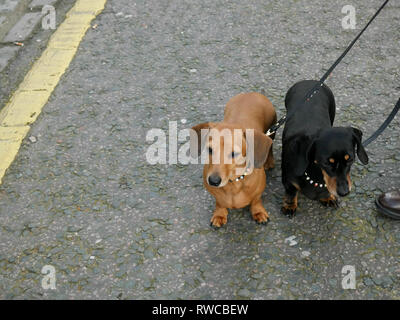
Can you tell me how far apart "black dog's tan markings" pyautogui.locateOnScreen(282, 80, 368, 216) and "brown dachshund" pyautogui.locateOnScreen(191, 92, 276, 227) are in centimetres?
17

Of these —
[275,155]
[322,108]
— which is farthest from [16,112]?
[322,108]

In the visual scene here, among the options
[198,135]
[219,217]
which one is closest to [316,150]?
[198,135]

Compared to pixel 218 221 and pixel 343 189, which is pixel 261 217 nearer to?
pixel 218 221

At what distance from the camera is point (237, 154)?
8.31 ft

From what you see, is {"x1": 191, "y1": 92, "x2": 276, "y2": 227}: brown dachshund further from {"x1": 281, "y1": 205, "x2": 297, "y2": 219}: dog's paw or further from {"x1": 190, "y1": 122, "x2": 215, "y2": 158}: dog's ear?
{"x1": 281, "y1": 205, "x2": 297, "y2": 219}: dog's paw

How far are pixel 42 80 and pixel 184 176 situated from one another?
2.07 meters

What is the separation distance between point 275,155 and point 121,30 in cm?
269

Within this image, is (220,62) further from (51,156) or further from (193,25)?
(51,156)

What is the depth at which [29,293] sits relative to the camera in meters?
2.71

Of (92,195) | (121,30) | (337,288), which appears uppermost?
(121,30)

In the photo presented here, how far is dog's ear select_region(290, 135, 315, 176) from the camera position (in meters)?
2.57

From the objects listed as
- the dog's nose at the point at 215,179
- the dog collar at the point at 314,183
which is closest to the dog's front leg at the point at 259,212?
the dog collar at the point at 314,183

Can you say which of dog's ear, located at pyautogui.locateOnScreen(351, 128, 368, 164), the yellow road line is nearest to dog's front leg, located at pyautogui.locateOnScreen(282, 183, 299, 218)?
dog's ear, located at pyautogui.locateOnScreen(351, 128, 368, 164)

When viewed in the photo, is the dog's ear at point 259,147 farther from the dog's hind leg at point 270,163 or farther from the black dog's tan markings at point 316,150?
the dog's hind leg at point 270,163
